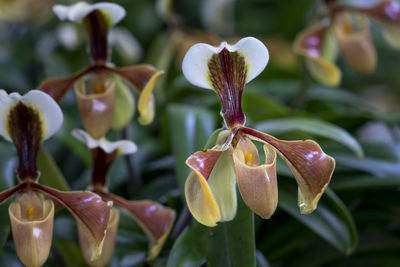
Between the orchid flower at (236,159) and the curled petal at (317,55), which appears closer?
the orchid flower at (236,159)

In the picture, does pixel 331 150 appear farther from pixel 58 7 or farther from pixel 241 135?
pixel 58 7

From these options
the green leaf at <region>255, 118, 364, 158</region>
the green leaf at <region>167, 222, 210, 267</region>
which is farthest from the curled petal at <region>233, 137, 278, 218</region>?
the green leaf at <region>255, 118, 364, 158</region>

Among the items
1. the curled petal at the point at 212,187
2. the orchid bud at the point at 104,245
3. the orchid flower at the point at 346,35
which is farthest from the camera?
the orchid flower at the point at 346,35

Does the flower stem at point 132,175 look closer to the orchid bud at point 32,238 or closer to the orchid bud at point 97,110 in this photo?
the orchid bud at point 97,110

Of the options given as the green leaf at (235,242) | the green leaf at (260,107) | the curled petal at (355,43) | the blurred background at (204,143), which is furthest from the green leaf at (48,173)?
the curled petal at (355,43)

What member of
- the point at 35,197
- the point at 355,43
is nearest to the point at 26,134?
the point at 35,197

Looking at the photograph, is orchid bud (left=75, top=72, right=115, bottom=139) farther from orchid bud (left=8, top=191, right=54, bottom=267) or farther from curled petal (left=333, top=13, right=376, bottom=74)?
curled petal (left=333, top=13, right=376, bottom=74)
